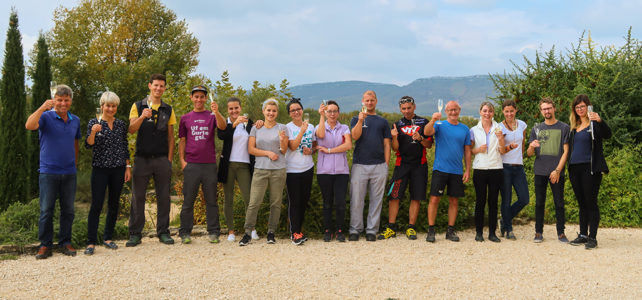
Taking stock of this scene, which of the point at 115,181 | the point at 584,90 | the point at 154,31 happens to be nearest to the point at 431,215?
the point at 115,181

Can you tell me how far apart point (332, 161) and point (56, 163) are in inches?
129

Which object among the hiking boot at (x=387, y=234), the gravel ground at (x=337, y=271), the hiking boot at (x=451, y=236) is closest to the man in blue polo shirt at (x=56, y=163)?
the gravel ground at (x=337, y=271)

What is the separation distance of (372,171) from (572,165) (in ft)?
8.42

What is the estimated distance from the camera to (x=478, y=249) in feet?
19.5

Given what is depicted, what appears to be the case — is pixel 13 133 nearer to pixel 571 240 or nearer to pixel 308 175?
pixel 308 175

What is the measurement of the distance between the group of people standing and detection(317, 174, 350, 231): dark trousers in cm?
1

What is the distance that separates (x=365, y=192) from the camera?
6.46 metres

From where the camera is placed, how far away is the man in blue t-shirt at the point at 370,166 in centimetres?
629

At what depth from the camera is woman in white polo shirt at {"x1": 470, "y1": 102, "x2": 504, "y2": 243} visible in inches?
246

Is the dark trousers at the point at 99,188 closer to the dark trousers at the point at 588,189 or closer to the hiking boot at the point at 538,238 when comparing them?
the hiking boot at the point at 538,238

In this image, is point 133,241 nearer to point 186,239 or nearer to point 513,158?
point 186,239

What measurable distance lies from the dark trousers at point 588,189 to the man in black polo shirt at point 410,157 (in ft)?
6.22

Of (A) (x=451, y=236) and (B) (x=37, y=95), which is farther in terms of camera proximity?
(B) (x=37, y=95)

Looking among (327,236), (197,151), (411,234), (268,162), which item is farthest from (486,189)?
(197,151)
